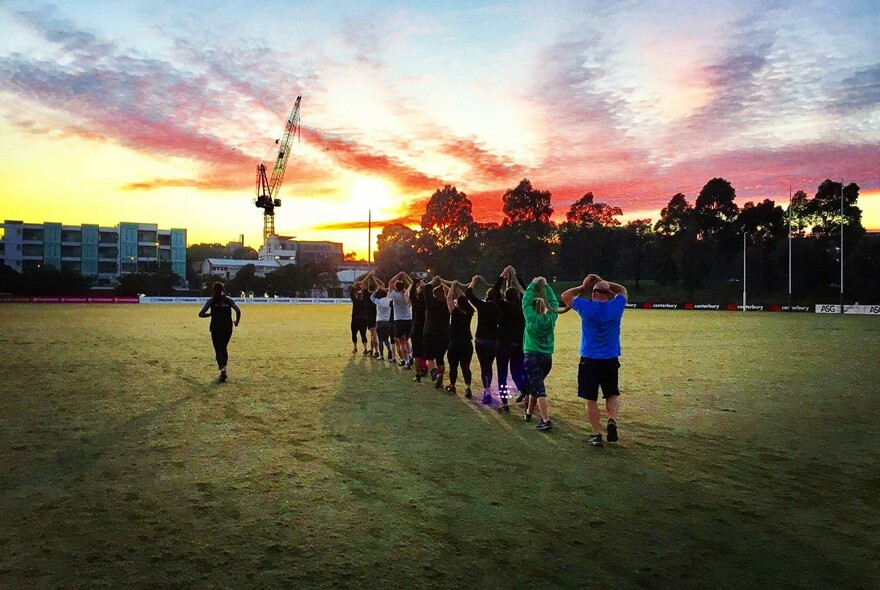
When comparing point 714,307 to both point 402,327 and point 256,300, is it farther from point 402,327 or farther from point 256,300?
point 402,327

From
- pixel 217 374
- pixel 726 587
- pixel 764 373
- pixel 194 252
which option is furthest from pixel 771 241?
pixel 194 252

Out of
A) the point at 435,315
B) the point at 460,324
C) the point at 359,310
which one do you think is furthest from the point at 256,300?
the point at 460,324

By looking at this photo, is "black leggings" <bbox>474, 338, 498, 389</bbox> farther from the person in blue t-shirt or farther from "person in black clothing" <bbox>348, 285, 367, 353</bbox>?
"person in black clothing" <bbox>348, 285, 367, 353</bbox>

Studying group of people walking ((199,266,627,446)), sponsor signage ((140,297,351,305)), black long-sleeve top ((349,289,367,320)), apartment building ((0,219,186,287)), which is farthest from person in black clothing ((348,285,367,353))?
apartment building ((0,219,186,287))

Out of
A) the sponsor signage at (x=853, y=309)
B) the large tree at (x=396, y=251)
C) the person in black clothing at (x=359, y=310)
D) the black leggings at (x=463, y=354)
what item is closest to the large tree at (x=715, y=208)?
the sponsor signage at (x=853, y=309)

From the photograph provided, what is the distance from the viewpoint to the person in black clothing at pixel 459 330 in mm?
10445

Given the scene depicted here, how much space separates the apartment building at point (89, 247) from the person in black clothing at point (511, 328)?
96.4 m

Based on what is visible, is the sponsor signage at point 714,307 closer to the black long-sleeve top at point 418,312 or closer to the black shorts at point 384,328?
the black shorts at point 384,328

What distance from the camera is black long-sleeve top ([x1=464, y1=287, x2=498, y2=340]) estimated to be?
9.77 m

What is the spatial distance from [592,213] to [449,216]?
2088 cm

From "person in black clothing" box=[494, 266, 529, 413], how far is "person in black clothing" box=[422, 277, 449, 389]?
188 centimetres

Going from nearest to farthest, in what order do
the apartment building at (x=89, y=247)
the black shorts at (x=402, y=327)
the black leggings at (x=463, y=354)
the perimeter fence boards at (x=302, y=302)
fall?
1. the black leggings at (x=463, y=354)
2. the black shorts at (x=402, y=327)
3. the perimeter fence boards at (x=302, y=302)
4. the apartment building at (x=89, y=247)

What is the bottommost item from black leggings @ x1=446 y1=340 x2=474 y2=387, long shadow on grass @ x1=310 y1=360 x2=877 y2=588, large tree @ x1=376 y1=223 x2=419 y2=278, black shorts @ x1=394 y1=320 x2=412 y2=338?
long shadow on grass @ x1=310 y1=360 x2=877 y2=588

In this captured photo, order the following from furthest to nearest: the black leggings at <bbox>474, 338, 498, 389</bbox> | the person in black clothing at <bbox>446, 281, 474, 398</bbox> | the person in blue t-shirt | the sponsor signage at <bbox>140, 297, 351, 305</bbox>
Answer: the sponsor signage at <bbox>140, 297, 351, 305</bbox>, the person in black clothing at <bbox>446, 281, 474, 398</bbox>, the black leggings at <bbox>474, 338, 498, 389</bbox>, the person in blue t-shirt
